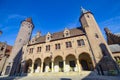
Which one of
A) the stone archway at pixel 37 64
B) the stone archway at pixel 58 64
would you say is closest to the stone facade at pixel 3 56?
the stone archway at pixel 37 64

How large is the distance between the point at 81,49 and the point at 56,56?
6824 millimetres

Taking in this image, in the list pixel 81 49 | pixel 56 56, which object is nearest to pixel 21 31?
pixel 56 56

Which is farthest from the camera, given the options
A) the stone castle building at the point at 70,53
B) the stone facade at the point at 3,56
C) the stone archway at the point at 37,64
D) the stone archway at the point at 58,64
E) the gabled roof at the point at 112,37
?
the gabled roof at the point at 112,37

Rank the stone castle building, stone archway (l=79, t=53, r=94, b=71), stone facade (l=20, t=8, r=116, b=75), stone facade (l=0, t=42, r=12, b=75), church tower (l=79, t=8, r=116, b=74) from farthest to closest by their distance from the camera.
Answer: stone facade (l=0, t=42, r=12, b=75)
stone archway (l=79, t=53, r=94, b=71)
the stone castle building
stone facade (l=20, t=8, r=116, b=75)
church tower (l=79, t=8, r=116, b=74)

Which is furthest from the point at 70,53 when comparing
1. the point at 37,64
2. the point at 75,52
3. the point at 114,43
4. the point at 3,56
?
the point at 3,56

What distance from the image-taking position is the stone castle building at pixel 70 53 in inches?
776

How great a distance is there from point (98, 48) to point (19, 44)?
25432 mm

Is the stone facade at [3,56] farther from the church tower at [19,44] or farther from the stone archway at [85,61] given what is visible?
the stone archway at [85,61]

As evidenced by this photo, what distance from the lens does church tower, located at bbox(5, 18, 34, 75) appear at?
27211 millimetres

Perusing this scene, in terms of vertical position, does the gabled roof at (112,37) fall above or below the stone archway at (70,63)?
above

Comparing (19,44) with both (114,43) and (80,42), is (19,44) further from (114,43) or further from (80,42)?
(114,43)

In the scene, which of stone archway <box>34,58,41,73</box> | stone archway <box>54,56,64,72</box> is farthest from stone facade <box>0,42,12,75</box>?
stone archway <box>54,56,64,72</box>

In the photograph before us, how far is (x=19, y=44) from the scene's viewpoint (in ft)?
104

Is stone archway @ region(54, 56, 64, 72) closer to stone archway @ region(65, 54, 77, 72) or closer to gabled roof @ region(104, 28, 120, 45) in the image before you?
Result: stone archway @ region(65, 54, 77, 72)
